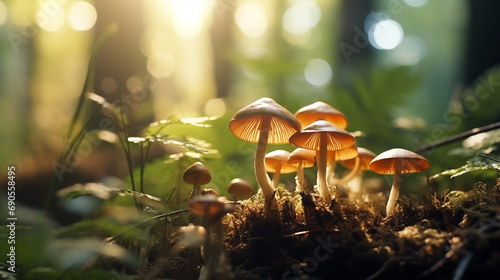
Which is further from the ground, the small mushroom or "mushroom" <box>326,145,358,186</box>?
"mushroom" <box>326,145,358,186</box>

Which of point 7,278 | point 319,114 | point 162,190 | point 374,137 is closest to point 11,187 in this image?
point 162,190

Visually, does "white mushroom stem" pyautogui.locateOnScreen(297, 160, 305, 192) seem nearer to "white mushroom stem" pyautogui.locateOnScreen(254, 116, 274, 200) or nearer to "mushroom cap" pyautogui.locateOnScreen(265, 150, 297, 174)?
"mushroom cap" pyautogui.locateOnScreen(265, 150, 297, 174)

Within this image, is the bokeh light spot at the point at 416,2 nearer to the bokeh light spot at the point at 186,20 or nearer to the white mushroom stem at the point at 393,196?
the bokeh light spot at the point at 186,20

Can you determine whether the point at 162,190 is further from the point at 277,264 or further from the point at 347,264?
the point at 347,264

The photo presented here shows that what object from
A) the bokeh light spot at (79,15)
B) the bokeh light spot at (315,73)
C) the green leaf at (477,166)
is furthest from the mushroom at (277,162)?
the bokeh light spot at (79,15)

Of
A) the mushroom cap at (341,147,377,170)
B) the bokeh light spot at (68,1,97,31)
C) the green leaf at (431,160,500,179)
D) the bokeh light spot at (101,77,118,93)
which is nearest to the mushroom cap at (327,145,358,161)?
the mushroom cap at (341,147,377,170)

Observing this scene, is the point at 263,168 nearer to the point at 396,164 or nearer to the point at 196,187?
the point at 196,187
